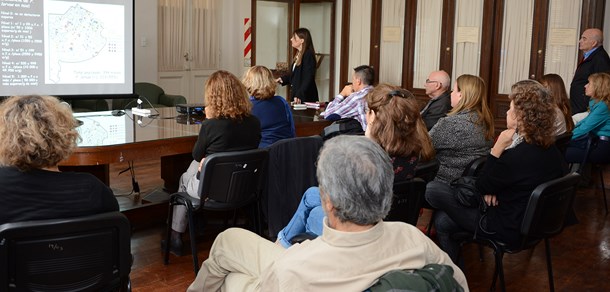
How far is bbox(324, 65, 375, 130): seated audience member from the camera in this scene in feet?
16.6

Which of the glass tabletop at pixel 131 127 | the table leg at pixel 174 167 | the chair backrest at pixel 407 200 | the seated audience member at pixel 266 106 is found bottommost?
the table leg at pixel 174 167

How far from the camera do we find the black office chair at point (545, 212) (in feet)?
9.82

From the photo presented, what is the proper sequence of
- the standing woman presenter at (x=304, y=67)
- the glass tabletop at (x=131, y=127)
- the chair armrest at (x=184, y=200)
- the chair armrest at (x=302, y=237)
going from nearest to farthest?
the chair armrest at (x=302, y=237) → the chair armrest at (x=184, y=200) → the glass tabletop at (x=131, y=127) → the standing woman presenter at (x=304, y=67)

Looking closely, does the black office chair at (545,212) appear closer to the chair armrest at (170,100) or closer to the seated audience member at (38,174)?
the seated audience member at (38,174)

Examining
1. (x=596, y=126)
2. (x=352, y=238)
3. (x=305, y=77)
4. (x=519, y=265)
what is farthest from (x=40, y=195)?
(x=305, y=77)

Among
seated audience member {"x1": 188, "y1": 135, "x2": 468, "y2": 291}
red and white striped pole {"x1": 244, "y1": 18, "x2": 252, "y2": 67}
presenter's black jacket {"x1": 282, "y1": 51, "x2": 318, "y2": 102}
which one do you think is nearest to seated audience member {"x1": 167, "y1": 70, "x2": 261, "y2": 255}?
seated audience member {"x1": 188, "y1": 135, "x2": 468, "y2": 291}

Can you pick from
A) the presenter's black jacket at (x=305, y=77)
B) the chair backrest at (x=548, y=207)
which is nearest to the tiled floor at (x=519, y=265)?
the chair backrest at (x=548, y=207)

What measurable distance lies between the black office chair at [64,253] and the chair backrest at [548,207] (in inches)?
71.2

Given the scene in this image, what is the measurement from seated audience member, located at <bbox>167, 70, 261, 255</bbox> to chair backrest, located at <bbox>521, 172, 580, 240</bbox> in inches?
65.1

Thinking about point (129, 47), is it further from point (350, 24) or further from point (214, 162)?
point (350, 24)

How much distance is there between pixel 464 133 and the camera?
4.09 metres

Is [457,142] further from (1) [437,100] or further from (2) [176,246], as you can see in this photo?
(2) [176,246]

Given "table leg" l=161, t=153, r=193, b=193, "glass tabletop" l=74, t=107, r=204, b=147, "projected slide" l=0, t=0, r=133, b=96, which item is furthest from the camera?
"projected slide" l=0, t=0, r=133, b=96

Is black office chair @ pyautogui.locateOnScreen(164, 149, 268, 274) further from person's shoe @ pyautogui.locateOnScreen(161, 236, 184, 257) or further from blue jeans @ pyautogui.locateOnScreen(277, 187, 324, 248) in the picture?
blue jeans @ pyautogui.locateOnScreen(277, 187, 324, 248)
